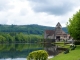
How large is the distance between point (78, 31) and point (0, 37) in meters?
115

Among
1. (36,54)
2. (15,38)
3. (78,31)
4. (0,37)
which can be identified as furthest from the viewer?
(15,38)

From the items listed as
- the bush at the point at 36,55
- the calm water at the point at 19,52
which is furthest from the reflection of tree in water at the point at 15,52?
the bush at the point at 36,55

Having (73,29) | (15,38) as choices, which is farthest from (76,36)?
(15,38)

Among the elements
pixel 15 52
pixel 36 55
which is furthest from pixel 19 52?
pixel 36 55

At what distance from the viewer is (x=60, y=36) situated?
159m

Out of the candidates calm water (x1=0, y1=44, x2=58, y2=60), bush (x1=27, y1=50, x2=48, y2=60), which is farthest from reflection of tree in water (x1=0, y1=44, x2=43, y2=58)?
bush (x1=27, y1=50, x2=48, y2=60)

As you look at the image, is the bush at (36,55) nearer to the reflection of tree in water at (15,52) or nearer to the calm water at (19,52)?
the calm water at (19,52)

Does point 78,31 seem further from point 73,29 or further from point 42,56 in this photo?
point 42,56

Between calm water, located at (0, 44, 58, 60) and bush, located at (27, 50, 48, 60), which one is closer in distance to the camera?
bush, located at (27, 50, 48, 60)

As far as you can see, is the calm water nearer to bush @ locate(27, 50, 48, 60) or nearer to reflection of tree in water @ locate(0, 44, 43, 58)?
reflection of tree in water @ locate(0, 44, 43, 58)

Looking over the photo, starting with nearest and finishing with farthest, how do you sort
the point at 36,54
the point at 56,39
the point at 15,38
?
the point at 36,54
the point at 56,39
the point at 15,38

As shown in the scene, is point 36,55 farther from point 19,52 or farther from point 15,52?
point 15,52

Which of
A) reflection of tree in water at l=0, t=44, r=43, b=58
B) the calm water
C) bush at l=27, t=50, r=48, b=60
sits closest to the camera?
bush at l=27, t=50, r=48, b=60

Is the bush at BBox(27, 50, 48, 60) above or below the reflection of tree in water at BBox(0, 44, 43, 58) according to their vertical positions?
above
